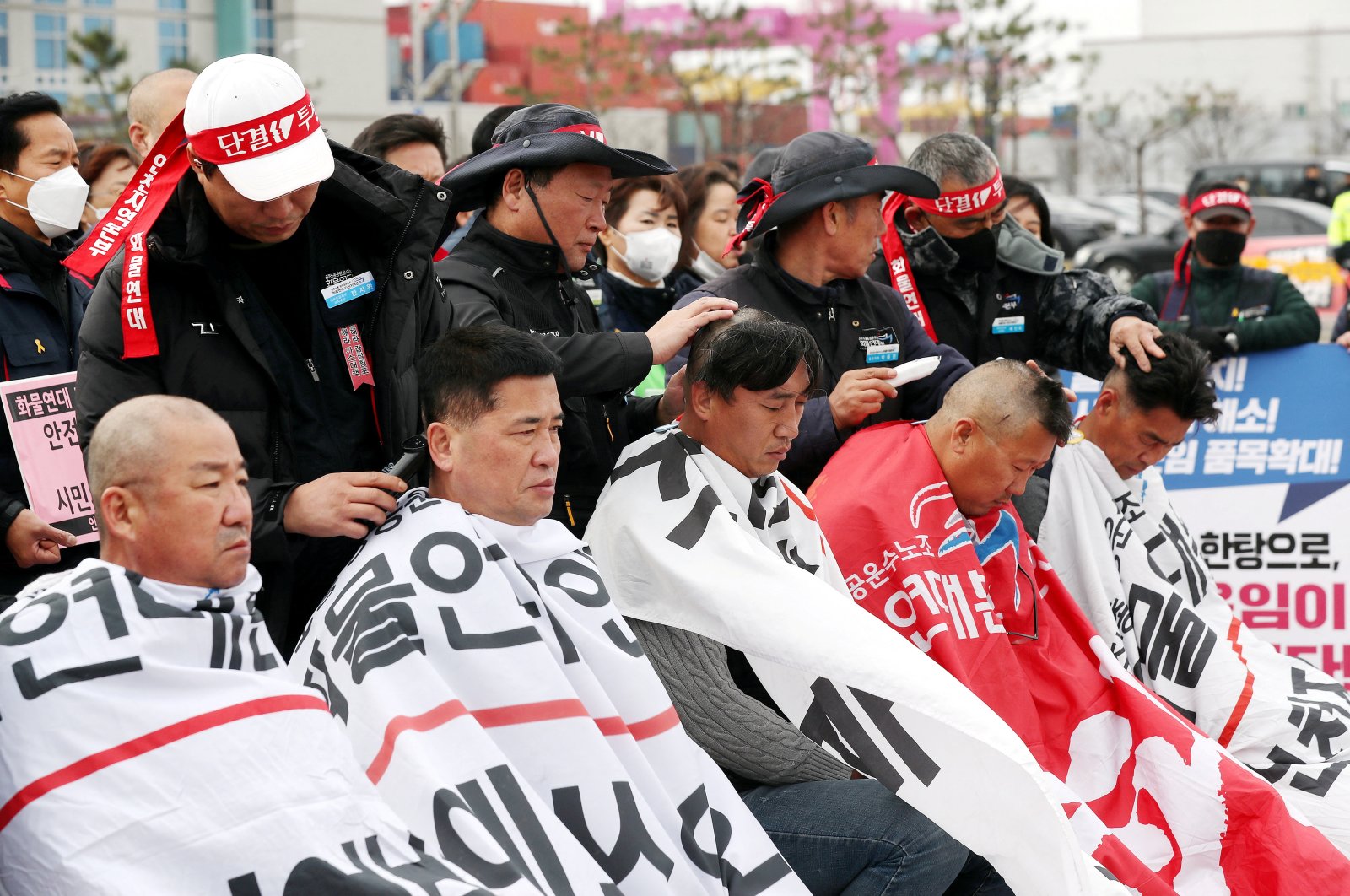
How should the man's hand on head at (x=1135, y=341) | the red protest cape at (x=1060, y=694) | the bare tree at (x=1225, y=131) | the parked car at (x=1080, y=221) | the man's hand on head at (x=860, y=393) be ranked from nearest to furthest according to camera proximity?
the red protest cape at (x=1060, y=694)
the man's hand on head at (x=860, y=393)
the man's hand on head at (x=1135, y=341)
the parked car at (x=1080, y=221)
the bare tree at (x=1225, y=131)

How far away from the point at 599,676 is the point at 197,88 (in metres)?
1.29

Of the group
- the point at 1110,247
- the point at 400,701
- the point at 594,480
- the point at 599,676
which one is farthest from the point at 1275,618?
the point at 1110,247

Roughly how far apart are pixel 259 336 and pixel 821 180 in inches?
59.1

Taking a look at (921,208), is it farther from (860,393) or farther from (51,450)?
(51,450)

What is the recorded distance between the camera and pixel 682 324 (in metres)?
3.18

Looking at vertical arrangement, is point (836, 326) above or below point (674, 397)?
above

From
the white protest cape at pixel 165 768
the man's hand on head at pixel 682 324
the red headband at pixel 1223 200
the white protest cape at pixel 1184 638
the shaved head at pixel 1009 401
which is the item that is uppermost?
the red headband at pixel 1223 200

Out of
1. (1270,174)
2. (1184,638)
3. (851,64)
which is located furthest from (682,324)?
(851,64)

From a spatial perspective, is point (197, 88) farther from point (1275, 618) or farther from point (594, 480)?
point (1275, 618)

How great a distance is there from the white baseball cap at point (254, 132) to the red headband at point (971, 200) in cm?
200

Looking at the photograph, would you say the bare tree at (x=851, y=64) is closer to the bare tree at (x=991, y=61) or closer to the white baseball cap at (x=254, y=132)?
the bare tree at (x=991, y=61)

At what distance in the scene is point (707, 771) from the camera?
2684 millimetres

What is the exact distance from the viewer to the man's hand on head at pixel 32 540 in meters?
3.34

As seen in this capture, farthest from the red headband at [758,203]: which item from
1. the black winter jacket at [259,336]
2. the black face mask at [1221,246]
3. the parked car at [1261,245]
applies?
the parked car at [1261,245]
